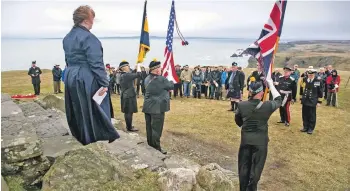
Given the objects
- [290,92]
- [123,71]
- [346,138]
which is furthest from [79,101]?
[346,138]

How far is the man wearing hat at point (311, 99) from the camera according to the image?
492 inches

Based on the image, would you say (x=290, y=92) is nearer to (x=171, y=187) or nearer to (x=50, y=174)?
(x=171, y=187)

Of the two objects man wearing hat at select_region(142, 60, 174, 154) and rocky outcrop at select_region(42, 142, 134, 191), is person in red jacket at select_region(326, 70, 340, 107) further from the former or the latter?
rocky outcrop at select_region(42, 142, 134, 191)

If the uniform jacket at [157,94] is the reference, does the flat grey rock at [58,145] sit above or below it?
below

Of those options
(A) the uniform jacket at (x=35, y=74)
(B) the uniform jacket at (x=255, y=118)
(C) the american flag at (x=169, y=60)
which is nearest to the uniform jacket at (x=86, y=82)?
(B) the uniform jacket at (x=255, y=118)

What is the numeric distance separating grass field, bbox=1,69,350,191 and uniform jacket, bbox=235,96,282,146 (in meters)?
1.94

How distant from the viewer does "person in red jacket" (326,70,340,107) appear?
19.0 metres

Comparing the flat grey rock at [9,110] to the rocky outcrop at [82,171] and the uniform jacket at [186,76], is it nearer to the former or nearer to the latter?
the rocky outcrop at [82,171]

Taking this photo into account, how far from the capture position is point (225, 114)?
51.2 feet

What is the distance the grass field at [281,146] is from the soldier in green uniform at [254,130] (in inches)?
57.5

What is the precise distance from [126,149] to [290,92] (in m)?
8.11

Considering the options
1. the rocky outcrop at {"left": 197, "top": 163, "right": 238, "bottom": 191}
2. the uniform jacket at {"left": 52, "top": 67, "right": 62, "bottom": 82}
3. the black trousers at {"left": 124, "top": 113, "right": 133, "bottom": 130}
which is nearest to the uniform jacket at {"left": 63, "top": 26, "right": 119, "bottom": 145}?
the rocky outcrop at {"left": 197, "top": 163, "right": 238, "bottom": 191}

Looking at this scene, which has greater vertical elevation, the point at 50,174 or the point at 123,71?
the point at 123,71

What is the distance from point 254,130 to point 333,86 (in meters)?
14.6
